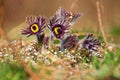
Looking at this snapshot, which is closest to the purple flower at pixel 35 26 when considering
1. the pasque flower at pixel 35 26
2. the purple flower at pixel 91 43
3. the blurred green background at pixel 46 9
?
the pasque flower at pixel 35 26

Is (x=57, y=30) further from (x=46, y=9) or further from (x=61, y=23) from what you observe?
(x=46, y=9)

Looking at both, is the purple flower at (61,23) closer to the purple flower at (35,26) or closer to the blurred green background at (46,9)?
the purple flower at (35,26)

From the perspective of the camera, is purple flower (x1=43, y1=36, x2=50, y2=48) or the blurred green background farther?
the blurred green background

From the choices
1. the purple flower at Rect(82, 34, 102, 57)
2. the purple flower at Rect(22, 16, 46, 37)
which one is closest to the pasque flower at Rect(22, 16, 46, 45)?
the purple flower at Rect(22, 16, 46, 37)

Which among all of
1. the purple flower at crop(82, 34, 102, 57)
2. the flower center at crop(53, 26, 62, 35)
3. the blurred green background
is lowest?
the purple flower at crop(82, 34, 102, 57)

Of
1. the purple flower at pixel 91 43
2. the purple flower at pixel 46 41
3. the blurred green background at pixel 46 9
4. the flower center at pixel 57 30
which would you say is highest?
the blurred green background at pixel 46 9

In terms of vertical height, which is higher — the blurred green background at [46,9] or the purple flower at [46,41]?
the blurred green background at [46,9]

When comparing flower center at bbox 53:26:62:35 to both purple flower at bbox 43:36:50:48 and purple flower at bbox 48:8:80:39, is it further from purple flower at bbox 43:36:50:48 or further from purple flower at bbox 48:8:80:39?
purple flower at bbox 43:36:50:48

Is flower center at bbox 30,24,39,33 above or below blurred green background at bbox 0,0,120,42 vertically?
below
